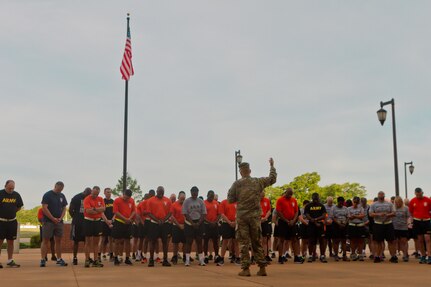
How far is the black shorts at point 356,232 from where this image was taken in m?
16.8

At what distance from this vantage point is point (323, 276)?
10.7 m

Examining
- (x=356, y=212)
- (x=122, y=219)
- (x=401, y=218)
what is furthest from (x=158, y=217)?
(x=401, y=218)

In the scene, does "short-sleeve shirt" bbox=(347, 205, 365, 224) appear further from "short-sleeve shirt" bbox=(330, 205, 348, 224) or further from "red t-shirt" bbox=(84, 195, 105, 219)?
"red t-shirt" bbox=(84, 195, 105, 219)

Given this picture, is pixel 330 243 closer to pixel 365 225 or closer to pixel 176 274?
pixel 365 225

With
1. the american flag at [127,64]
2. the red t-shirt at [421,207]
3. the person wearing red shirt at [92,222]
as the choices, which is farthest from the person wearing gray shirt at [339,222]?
the american flag at [127,64]

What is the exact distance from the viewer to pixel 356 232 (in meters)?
16.8

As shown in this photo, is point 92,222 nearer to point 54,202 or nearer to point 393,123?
point 54,202

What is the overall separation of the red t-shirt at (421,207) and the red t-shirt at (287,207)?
10.8 ft

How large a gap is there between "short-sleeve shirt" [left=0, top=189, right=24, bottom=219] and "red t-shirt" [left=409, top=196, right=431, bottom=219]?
10609 millimetres

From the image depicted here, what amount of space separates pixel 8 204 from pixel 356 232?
9844mm

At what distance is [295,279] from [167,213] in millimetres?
5523

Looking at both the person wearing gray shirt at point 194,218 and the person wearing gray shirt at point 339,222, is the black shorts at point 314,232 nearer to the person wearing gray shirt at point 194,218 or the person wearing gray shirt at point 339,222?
the person wearing gray shirt at point 339,222

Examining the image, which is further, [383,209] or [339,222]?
[339,222]

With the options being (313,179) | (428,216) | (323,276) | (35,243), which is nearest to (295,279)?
(323,276)
